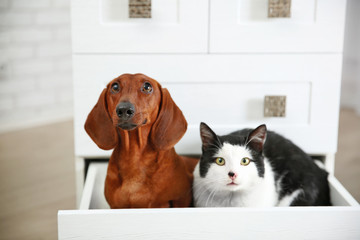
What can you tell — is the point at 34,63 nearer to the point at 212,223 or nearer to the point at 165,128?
the point at 165,128

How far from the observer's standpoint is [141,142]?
112 centimetres

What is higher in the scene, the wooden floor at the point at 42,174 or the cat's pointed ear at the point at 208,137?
the cat's pointed ear at the point at 208,137

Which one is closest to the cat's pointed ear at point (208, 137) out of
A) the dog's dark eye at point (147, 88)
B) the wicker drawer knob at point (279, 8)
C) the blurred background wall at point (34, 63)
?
the dog's dark eye at point (147, 88)

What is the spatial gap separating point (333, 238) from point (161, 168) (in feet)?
1.37

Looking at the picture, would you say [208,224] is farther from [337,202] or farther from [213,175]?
[337,202]

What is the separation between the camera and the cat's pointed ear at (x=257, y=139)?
1150mm

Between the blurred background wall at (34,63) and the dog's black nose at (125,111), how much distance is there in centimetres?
196

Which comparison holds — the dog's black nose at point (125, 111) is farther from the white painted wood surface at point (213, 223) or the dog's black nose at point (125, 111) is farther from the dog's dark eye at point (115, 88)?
the white painted wood surface at point (213, 223)

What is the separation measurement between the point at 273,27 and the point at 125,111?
598mm

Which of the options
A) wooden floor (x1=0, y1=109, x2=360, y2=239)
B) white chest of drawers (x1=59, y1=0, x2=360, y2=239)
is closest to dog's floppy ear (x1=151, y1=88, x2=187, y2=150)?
white chest of drawers (x1=59, y1=0, x2=360, y2=239)

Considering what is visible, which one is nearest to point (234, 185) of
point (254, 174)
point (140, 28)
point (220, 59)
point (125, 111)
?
point (254, 174)

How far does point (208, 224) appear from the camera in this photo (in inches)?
40.3

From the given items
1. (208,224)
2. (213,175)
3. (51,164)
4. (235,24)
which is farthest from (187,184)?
(51,164)

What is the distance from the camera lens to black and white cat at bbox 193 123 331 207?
114cm
